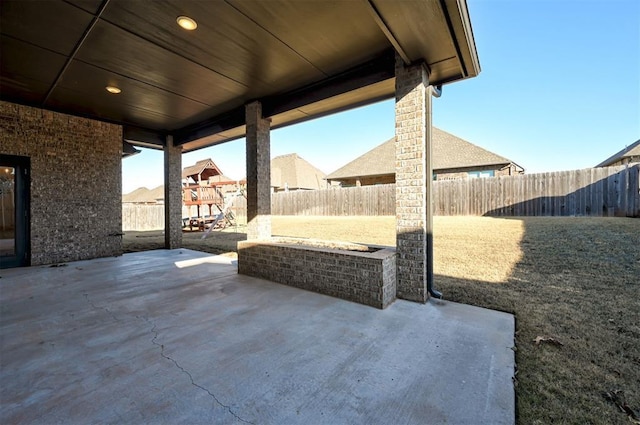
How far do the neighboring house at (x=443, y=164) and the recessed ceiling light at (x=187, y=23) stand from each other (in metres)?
14.6

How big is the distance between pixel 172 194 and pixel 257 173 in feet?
14.7

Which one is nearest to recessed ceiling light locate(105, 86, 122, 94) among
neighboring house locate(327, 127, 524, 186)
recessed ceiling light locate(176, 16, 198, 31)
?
recessed ceiling light locate(176, 16, 198, 31)

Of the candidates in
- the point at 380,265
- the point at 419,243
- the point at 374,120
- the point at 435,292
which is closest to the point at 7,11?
the point at 380,265

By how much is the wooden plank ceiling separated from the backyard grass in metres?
3.28

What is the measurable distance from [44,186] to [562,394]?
9197 millimetres

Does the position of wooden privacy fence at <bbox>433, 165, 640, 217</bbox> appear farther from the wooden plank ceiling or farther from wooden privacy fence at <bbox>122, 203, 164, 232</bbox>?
wooden privacy fence at <bbox>122, 203, 164, 232</bbox>

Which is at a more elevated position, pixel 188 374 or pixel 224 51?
pixel 224 51

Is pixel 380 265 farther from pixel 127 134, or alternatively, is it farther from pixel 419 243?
pixel 127 134

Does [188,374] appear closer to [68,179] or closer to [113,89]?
[113,89]

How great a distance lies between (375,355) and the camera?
232 cm

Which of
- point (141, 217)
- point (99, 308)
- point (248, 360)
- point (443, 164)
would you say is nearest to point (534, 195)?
point (443, 164)

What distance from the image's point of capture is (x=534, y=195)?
1050 centimetres

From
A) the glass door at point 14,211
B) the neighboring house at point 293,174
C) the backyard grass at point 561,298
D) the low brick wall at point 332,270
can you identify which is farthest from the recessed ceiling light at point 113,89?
the neighboring house at point 293,174

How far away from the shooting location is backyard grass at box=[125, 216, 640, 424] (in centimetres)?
182
